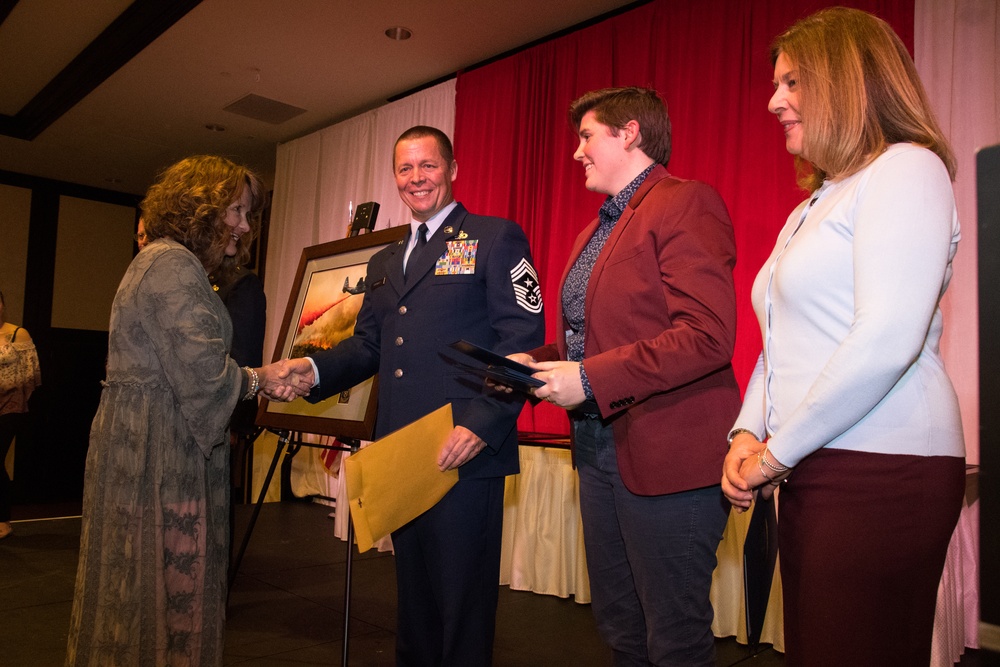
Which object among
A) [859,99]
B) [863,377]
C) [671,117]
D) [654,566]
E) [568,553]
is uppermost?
[671,117]

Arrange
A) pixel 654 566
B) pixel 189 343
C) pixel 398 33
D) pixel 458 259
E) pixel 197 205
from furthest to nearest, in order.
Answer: pixel 398 33 < pixel 197 205 < pixel 458 259 < pixel 189 343 < pixel 654 566

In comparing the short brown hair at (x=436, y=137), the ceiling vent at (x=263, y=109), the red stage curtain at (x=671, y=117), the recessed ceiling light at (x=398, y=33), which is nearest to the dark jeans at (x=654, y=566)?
the short brown hair at (x=436, y=137)

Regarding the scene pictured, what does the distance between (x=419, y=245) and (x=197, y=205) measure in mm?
640

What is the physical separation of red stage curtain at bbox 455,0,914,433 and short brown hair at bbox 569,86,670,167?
6.77 feet

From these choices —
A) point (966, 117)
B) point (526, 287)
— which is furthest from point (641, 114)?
point (966, 117)

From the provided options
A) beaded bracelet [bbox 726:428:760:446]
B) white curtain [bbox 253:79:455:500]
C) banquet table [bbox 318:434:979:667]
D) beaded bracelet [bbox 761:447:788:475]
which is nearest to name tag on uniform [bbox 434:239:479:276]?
beaded bracelet [bbox 726:428:760:446]

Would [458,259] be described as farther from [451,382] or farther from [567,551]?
[567,551]

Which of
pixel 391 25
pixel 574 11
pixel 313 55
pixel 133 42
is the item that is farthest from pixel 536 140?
pixel 133 42

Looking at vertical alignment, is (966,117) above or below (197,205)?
above

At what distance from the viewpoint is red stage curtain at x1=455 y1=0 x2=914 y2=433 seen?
3568 mm

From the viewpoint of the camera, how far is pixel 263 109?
240 inches

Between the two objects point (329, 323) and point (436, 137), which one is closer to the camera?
point (436, 137)

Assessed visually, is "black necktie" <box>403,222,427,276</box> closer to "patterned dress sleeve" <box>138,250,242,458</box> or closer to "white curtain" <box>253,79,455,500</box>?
"patterned dress sleeve" <box>138,250,242,458</box>

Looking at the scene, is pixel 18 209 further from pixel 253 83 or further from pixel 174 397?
pixel 174 397
